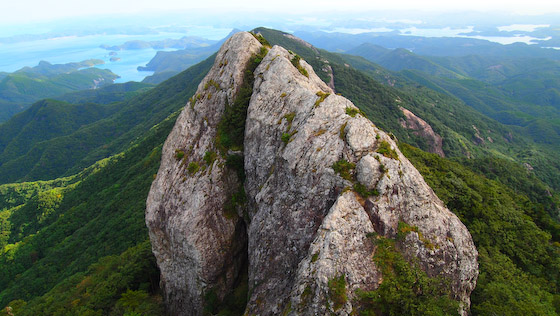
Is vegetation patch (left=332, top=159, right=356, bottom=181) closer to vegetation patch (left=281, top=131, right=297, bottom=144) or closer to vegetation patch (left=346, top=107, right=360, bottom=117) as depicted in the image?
vegetation patch (left=346, top=107, right=360, bottom=117)

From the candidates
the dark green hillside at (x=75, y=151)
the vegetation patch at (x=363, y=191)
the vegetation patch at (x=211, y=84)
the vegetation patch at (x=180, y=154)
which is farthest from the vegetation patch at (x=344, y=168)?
the dark green hillside at (x=75, y=151)

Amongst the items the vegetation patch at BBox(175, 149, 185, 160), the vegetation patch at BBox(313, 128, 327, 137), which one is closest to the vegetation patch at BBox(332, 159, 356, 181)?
the vegetation patch at BBox(313, 128, 327, 137)

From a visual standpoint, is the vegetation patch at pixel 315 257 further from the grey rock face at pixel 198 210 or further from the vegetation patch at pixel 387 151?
the grey rock face at pixel 198 210

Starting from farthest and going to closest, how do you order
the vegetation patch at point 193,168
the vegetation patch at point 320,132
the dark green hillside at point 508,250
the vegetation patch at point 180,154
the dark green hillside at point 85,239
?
the dark green hillside at point 85,239 → the vegetation patch at point 180,154 → the vegetation patch at point 193,168 → the vegetation patch at point 320,132 → the dark green hillside at point 508,250

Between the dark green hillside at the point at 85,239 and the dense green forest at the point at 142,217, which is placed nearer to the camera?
the dense green forest at the point at 142,217

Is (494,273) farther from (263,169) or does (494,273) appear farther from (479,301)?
(263,169)

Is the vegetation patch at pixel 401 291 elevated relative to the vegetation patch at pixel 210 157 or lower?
lower

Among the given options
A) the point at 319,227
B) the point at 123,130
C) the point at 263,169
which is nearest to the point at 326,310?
the point at 319,227

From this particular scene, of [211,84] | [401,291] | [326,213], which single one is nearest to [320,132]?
[326,213]
